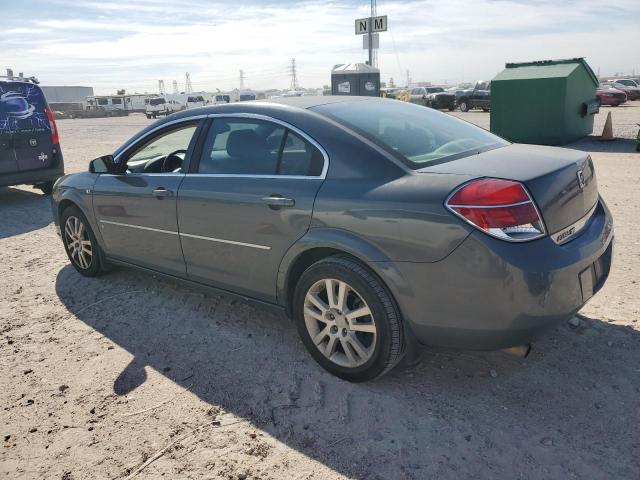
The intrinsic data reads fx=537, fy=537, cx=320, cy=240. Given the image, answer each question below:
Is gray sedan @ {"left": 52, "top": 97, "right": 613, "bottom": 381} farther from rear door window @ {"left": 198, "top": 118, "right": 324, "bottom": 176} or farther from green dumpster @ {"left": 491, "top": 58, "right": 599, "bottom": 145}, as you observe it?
green dumpster @ {"left": 491, "top": 58, "right": 599, "bottom": 145}

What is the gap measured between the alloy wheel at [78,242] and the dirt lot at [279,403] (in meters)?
0.72

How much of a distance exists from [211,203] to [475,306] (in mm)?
1876

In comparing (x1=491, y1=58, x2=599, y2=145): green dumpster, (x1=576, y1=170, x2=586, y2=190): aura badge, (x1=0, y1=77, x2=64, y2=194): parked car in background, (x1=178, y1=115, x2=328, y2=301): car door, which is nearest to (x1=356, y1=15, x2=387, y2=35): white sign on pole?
(x1=491, y1=58, x2=599, y2=145): green dumpster

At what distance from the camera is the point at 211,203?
3.60m

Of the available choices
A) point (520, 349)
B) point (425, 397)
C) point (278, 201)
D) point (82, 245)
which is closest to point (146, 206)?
point (82, 245)

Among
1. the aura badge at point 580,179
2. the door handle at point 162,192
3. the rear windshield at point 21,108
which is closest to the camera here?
the aura badge at point 580,179

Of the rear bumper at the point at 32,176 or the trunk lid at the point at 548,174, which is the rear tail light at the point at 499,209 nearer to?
the trunk lid at the point at 548,174

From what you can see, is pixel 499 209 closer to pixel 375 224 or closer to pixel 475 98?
pixel 375 224

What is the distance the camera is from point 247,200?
11.1ft

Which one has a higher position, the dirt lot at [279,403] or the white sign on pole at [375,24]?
the white sign on pole at [375,24]

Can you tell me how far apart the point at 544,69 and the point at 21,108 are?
11497 millimetres

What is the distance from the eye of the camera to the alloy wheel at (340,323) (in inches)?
118

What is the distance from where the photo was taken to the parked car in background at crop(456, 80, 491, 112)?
31.8 m

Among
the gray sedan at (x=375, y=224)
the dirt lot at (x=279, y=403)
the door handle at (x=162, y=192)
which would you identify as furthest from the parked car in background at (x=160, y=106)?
the gray sedan at (x=375, y=224)
